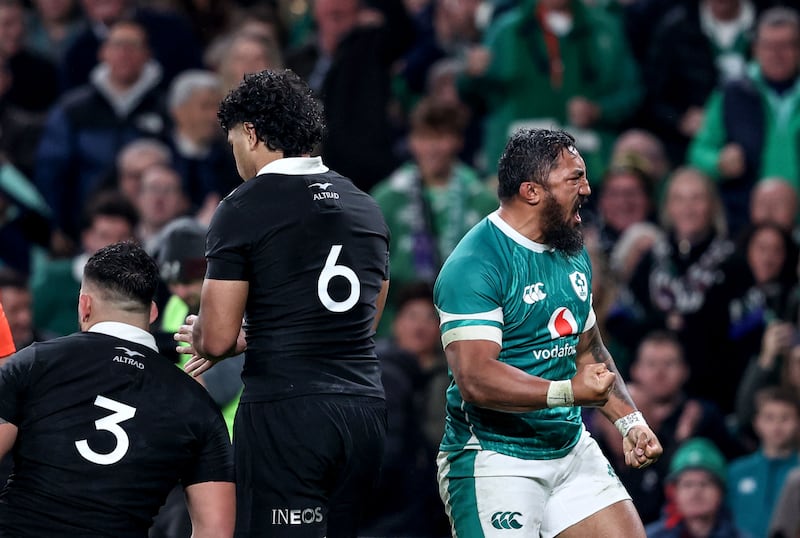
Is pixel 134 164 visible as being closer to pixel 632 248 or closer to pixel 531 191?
pixel 632 248

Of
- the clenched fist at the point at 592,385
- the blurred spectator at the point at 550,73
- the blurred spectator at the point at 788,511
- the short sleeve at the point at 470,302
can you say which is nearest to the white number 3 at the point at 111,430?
the short sleeve at the point at 470,302

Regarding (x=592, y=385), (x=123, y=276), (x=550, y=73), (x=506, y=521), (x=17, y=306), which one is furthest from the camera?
(x=550, y=73)

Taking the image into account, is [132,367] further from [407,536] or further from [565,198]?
[407,536]

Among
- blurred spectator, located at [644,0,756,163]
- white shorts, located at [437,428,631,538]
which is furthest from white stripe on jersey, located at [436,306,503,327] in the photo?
blurred spectator, located at [644,0,756,163]

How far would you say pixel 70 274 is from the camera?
10.9 metres

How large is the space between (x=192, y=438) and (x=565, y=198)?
1.66 meters

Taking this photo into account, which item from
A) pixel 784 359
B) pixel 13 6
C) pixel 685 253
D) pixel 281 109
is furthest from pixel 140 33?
pixel 281 109

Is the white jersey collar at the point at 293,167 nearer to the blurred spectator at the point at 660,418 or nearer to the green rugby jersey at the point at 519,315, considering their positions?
the green rugby jersey at the point at 519,315

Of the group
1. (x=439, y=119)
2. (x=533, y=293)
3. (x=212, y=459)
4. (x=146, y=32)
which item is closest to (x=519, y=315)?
(x=533, y=293)

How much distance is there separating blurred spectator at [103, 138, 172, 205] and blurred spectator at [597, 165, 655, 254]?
3176 mm

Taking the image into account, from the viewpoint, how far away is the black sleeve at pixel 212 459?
559 cm

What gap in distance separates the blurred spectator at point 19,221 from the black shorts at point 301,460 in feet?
20.1

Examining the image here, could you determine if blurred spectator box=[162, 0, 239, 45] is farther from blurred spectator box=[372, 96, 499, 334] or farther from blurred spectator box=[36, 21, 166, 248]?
blurred spectator box=[372, 96, 499, 334]

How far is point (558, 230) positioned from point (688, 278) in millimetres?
4881
